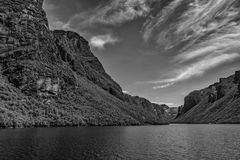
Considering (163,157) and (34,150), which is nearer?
(163,157)

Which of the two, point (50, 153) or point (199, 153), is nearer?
point (50, 153)

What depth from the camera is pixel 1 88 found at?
199 meters

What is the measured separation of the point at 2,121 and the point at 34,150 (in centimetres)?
10284

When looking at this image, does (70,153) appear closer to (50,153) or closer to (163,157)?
(50,153)

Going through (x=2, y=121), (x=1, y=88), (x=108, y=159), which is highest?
(x=1, y=88)

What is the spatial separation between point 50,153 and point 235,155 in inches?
1965

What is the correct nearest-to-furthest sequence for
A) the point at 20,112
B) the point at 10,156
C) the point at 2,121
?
the point at 10,156 → the point at 2,121 → the point at 20,112

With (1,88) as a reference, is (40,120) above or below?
below

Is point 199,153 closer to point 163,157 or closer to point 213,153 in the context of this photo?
point 213,153

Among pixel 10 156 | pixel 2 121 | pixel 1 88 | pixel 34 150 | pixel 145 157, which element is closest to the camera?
pixel 10 156

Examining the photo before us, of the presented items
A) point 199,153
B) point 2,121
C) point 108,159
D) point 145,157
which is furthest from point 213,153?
point 2,121

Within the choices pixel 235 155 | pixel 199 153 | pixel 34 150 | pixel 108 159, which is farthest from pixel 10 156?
pixel 235 155

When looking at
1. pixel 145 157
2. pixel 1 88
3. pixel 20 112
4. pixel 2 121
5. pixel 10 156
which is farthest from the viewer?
pixel 1 88

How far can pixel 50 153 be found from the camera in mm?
60219
